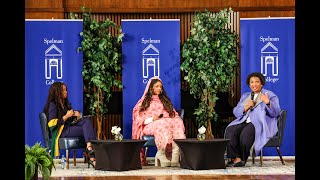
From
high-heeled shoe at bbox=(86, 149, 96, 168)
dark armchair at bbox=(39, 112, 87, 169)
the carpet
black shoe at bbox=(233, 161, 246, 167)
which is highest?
dark armchair at bbox=(39, 112, 87, 169)

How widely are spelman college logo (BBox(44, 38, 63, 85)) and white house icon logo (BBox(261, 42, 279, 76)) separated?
3145 millimetres

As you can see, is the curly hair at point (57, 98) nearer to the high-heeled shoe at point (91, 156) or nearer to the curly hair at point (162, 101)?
the high-heeled shoe at point (91, 156)

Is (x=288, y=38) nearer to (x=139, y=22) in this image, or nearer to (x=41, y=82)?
(x=139, y=22)

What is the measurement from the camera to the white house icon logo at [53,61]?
10.3 m

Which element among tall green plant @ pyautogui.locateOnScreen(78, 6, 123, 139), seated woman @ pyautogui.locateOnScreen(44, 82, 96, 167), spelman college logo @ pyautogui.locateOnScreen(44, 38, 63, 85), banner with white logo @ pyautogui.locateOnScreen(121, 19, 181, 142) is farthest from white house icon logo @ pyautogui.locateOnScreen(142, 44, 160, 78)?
seated woman @ pyautogui.locateOnScreen(44, 82, 96, 167)

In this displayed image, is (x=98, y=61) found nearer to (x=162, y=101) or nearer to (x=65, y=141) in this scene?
(x=162, y=101)

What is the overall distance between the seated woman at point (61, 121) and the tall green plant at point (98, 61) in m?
0.95

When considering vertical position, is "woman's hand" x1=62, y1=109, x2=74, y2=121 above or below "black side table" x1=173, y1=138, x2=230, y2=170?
above

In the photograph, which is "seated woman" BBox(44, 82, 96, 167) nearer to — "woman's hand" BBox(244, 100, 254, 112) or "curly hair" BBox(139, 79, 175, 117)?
"curly hair" BBox(139, 79, 175, 117)

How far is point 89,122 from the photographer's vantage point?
957 centimetres

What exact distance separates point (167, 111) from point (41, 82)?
2.01m

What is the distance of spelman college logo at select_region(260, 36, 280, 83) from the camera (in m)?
10.4
